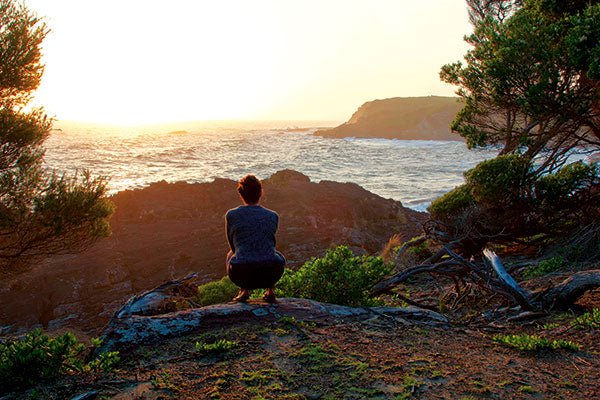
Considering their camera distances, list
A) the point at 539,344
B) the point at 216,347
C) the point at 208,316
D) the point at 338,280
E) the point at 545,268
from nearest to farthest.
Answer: the point at 216,347, the point at 539,344, the point at 208,316, the point at 338,280, the point at 545,268

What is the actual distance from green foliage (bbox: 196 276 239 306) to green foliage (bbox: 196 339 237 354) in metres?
4.41

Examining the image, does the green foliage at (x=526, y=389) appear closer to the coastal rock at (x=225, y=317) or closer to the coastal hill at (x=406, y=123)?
the coastal rock at (x=225, y=317)

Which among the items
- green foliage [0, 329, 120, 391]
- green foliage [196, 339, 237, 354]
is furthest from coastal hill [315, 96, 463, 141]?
green foliage [0, 329, 120, 391]

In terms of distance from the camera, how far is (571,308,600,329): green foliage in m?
4.96

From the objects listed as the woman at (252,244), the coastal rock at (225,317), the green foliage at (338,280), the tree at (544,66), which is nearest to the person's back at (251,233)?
the woman at (252,244)

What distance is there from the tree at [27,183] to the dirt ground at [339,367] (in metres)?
7.93

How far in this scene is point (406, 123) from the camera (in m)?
142

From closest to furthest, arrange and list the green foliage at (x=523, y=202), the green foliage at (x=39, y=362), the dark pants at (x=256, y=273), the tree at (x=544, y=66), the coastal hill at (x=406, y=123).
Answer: the green foliage at (x=39, y=362), the dark pants at (x=256, y=273), the tree at (x=544, y=66), the green foliage at (x=523, y=202), the coastal hill at (x=406, y=123)

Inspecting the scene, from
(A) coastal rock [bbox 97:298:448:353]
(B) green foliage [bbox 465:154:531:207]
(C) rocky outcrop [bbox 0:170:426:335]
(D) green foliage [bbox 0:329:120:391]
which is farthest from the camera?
(C) rocky outcrop [bbox 0:170:426:335]

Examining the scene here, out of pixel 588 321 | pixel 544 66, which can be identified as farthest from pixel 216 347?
pixel 544 66

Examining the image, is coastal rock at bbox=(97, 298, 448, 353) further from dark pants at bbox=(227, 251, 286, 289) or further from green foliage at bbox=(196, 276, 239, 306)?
green foliage at bbox=(196, 276, 239, 306)

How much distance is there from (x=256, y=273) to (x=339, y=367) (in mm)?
1783

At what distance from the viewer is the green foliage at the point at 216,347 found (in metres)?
4.08

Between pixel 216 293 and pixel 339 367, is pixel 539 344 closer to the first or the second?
pixel 339 367
